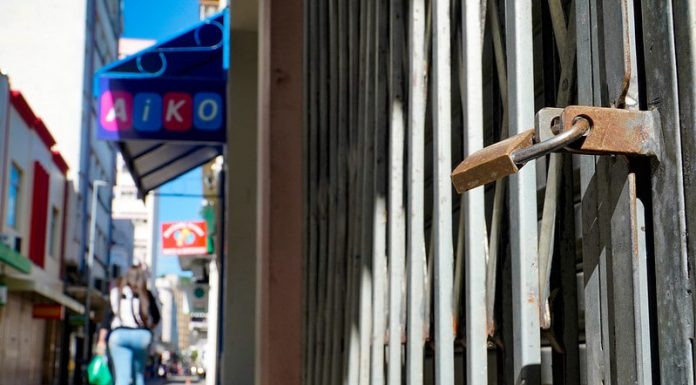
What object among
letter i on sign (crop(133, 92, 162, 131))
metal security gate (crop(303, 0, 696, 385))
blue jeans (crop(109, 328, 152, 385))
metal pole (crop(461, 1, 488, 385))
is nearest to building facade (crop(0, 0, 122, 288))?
letter i on sign (crop(133, 92, 162, 131))

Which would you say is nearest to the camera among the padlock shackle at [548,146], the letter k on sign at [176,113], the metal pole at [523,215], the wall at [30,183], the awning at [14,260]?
the padlock shackle at [548,146]

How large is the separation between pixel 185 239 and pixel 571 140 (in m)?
21.2

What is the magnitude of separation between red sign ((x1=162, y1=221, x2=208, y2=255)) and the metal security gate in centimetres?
1825

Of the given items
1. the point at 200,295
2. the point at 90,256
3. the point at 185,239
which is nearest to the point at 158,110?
the point at 185,239

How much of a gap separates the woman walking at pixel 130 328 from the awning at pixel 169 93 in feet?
6.74

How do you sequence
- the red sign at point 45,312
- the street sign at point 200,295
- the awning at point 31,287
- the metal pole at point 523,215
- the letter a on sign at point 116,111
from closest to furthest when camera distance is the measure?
the metal pole at point 523,215
the letter a on sign at point 116,111
the street sign at point 200,295
the awning at point 31,287
the red sign at point 45,312

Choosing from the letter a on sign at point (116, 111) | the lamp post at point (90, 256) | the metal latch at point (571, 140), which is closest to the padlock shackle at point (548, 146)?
the metal latch at point (571, 140)

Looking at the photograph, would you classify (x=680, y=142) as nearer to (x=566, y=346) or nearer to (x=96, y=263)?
(x=566, y=346)

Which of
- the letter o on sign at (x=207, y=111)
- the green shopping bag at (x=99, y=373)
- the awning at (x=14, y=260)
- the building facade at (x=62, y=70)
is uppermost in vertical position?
the building facade at (x=62, y=70)

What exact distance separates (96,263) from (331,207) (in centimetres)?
4038

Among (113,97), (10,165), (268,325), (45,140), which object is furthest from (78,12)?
(268,325)

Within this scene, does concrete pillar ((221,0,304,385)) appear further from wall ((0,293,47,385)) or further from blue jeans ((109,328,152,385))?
wall ((0,293,47,385))

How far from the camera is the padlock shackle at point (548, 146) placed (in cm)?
110

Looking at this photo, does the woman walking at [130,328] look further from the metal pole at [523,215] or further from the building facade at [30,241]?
the building facade at [30,241]
